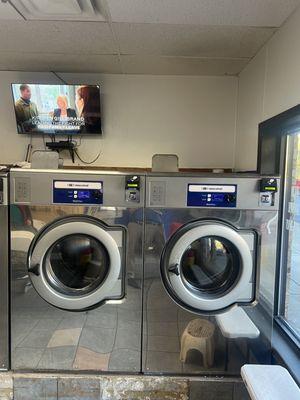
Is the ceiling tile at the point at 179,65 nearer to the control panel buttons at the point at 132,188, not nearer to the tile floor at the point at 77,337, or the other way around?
the control panel buttons at the point at 132,188

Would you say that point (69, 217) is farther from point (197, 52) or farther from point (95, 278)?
point (197, 52)

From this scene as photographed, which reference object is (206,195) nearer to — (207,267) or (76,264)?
(207,267)

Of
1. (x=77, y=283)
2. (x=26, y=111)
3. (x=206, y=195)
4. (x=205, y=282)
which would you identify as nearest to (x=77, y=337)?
(x=77, y=283)

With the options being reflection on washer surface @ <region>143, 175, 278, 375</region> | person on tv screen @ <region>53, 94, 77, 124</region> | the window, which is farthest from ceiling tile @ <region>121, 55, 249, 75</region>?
reflection on washer surface @ <region>143, 175, 278, 375</region>

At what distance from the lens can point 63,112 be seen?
3156 mm

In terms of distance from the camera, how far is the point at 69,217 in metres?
2.08

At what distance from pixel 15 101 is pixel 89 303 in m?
2.09

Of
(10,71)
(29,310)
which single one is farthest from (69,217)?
(10,71)

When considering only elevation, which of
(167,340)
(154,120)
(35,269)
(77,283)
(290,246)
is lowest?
(167,340)

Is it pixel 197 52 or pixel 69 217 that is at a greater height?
pixel 197 52

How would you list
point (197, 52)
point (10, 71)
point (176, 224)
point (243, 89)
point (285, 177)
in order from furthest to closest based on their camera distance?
point (10, 71) < point (243, 89) < point (197, 52) < point (285, 177) < point (176, 224)

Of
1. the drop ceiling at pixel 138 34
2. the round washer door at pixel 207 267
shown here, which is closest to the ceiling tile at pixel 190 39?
the drop ceiling at pixel 138 34

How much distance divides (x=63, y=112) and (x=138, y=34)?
3.79ft

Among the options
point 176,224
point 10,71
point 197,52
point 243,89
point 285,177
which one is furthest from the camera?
point 10,71
